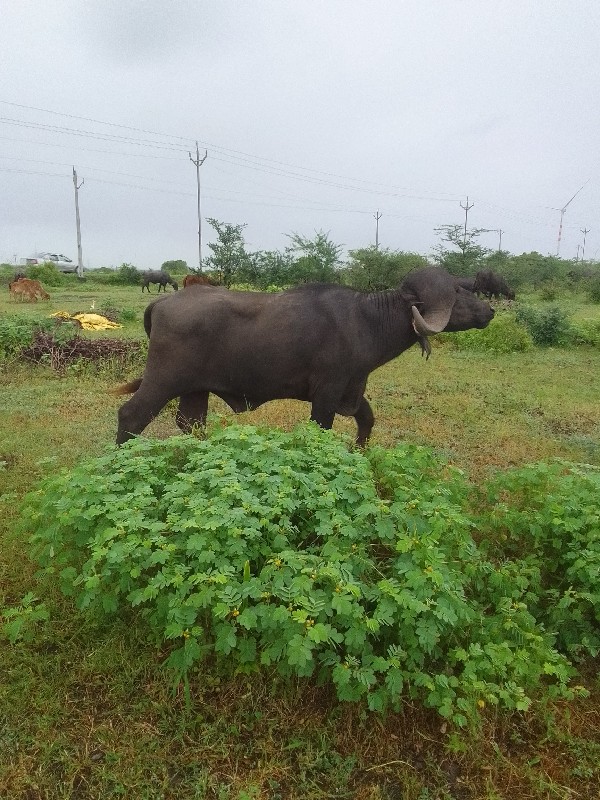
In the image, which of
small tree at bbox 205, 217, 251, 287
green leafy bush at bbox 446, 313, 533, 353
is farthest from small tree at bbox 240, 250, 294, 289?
green leafy bush at bbox 446, 313, 533, 353

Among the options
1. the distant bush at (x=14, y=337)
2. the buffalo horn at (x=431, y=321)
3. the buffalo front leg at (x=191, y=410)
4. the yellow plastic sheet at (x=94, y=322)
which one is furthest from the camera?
the yellow plastic sheet at (x=94, y=322)

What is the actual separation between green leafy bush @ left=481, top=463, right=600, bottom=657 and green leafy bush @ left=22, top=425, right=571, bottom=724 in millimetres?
157

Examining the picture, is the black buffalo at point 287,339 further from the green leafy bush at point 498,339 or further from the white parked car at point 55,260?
the white parked car at point 55,260

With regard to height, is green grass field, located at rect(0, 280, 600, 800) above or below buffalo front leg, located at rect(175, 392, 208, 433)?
below

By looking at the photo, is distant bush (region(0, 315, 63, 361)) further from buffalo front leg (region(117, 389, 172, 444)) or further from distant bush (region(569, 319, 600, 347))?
distant bush (region(569, 319, 600, 347))

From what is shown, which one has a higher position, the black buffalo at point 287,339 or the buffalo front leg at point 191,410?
the black buffalo at point 287,339

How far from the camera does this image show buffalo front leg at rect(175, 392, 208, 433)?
448cm

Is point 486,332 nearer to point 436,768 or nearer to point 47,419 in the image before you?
point 47,419

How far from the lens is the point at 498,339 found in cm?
1112

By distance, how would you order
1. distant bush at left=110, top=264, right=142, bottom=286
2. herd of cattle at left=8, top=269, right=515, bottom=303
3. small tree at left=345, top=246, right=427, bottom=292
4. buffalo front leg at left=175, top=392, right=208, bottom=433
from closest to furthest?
buffalo front leg at left=175, top=392, right=208, bottom=433
herd of cattle at left=8, top=269, right=515, bottom=303
small tree at left=345, top=246, right=427, bottom=292
distant bush at left=110, top=264, right=142, bottom=286

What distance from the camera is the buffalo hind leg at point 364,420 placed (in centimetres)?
451

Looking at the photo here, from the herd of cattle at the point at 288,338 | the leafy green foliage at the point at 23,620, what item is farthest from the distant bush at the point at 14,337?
the leafy green foliage at the point at 23,620

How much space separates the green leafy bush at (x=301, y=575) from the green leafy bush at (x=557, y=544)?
16 centimetres

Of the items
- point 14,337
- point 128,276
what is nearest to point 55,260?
point 128,276
